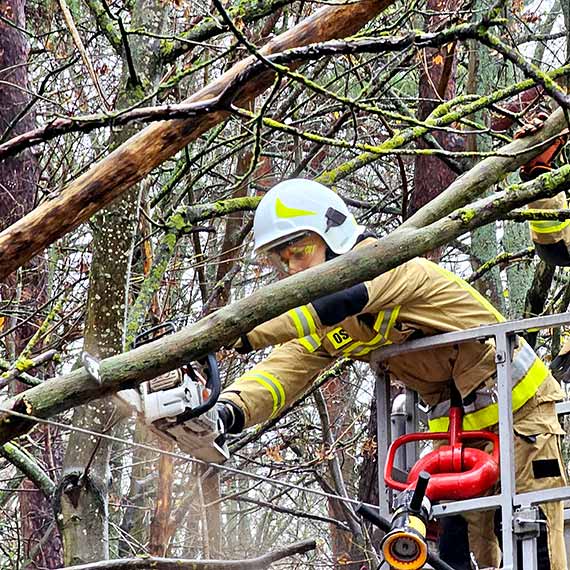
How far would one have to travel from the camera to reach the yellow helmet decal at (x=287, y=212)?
4652mm

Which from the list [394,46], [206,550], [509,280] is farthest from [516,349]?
[509,280]

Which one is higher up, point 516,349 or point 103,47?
point 103,47

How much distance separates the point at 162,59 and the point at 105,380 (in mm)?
2517

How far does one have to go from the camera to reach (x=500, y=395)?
13.7 feet

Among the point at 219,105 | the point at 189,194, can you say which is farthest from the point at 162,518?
the point at 219,105

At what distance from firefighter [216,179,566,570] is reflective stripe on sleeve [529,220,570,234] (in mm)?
436

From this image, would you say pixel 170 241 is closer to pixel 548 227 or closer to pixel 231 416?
pixel 231 416

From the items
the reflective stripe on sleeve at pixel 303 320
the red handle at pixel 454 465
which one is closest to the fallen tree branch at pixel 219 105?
the reflective stripe on sleeve at pixel 303 320

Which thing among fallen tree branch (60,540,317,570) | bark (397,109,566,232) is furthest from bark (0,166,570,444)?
fallen tree branch (60,540,317,570)

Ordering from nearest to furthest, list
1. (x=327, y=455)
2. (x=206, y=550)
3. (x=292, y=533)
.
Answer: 1. (x=206, y=550)
2. (x=327, y=455)
3. (x=292, y=533)

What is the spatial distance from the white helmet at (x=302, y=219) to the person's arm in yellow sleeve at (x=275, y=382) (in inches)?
23.3

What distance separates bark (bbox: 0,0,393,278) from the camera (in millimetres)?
3160

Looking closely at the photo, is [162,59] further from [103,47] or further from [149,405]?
[103,47]

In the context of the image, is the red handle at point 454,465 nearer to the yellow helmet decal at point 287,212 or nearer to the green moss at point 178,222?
the yellow helmet decal at point 287,212
